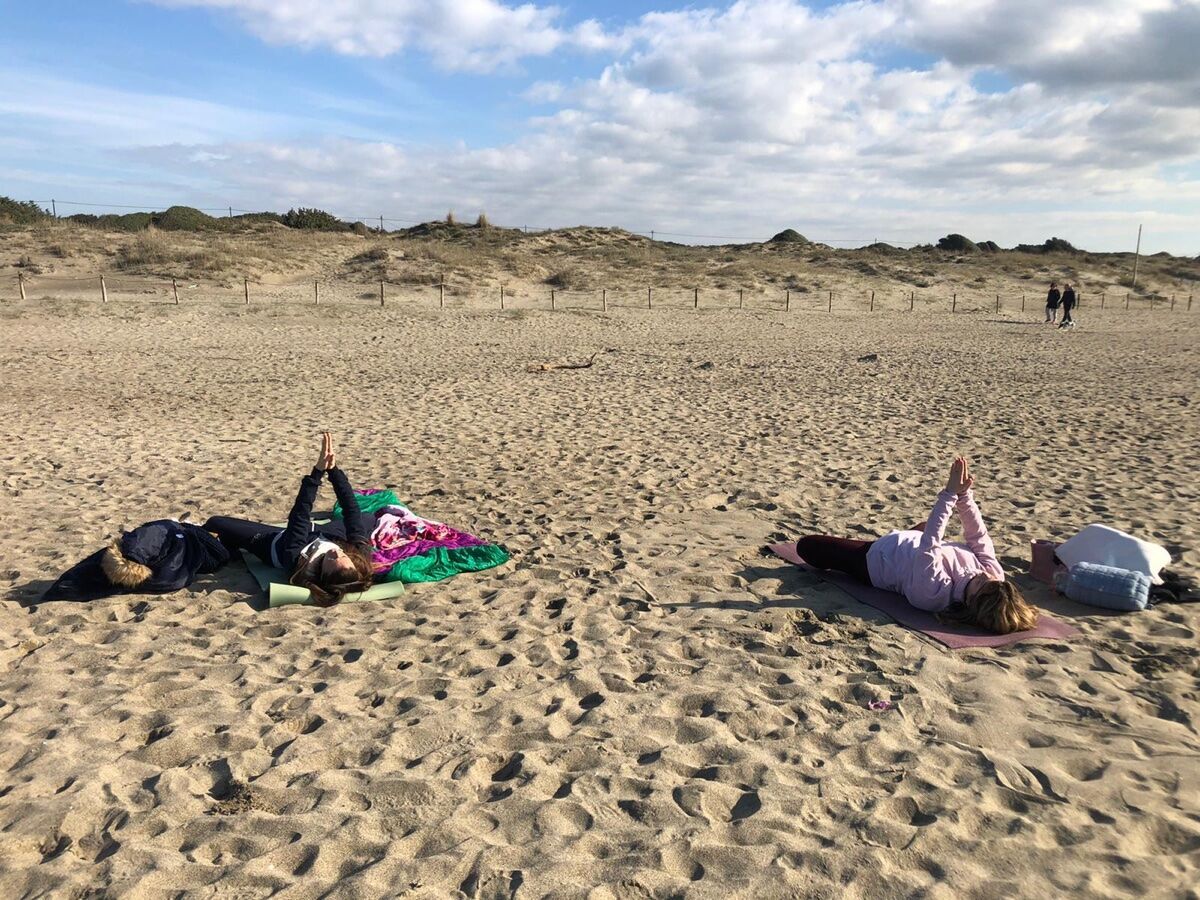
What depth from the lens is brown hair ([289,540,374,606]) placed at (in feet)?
16.7

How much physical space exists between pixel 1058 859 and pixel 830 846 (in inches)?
30.4

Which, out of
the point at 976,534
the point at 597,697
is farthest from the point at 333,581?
the point at 976,534

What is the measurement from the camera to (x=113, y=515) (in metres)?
6.79

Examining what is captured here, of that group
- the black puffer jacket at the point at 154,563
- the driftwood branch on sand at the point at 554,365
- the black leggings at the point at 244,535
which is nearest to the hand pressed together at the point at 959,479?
the black leggings at the point at 244,535

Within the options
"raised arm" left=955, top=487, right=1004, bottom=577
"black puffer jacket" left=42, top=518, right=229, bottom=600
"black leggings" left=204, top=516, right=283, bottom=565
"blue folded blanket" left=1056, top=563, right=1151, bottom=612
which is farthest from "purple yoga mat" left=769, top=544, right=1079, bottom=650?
"black puffer jacket" left=42, top=518, right=229, bottom=600

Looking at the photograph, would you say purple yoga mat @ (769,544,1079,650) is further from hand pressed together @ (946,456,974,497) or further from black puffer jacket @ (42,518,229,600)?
black puffer jacket @ (42,518,229,600)

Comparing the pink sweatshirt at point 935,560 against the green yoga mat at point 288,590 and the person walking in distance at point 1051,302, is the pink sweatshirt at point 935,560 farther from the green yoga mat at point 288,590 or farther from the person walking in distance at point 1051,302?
the person walking in distance at point 1051,302

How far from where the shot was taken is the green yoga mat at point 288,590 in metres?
5.10

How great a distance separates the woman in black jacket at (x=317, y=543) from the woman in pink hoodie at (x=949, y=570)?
10.1 feet

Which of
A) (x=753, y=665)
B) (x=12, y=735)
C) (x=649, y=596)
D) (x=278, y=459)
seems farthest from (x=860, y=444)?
(x=12, y=735)

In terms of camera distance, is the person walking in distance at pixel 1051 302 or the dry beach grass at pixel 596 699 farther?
the person walking in distance at pixel 1051 302

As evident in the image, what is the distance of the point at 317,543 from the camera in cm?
524

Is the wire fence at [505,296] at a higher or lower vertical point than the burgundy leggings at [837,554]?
higher

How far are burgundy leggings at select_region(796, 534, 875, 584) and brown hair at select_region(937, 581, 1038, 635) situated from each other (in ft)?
2.35
